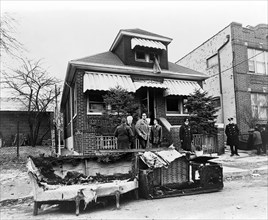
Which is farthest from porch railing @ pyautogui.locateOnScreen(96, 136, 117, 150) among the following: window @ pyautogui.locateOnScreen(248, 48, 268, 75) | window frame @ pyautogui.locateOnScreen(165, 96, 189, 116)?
window @ pyautogui.locateOnScreen(248, 48, 268, 75)

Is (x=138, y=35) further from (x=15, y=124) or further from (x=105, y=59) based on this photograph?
Result: (x=15, y=124)

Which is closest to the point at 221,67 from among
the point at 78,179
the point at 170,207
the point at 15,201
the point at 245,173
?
the point at 245,173

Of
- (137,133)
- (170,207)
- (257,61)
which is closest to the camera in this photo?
(170,207)

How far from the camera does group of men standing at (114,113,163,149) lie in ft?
29.8

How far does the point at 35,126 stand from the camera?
21.2 meters

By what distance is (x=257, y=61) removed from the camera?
19234 mm

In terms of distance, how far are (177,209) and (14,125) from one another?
19299 mm

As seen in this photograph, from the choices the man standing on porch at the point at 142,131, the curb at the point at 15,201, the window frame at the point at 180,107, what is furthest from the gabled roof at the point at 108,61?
the curb at the point at 15,201

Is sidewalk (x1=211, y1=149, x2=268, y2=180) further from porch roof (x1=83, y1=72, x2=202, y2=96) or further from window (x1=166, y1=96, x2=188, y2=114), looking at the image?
porch roof (x1=83, y1=72, x2=202, y2=96)

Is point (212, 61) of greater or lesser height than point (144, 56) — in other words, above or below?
above

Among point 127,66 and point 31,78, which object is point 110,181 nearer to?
point 127,66

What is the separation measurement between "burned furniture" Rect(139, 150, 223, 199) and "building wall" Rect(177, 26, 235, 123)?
10979 millimetres

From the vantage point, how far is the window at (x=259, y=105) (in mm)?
18539

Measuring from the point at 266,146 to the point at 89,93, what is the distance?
33.3 feet
